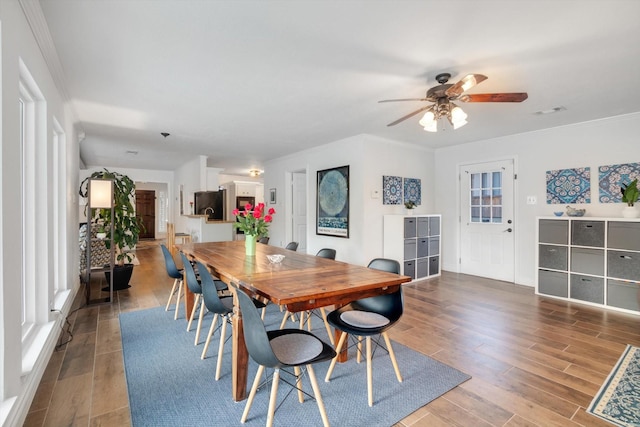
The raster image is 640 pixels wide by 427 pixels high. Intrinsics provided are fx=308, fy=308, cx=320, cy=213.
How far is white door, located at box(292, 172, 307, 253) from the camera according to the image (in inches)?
268

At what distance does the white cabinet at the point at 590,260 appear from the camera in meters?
3.60

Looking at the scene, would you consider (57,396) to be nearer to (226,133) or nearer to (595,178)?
(226,133)

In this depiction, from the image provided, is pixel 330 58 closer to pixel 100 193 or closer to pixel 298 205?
pixel 100 193

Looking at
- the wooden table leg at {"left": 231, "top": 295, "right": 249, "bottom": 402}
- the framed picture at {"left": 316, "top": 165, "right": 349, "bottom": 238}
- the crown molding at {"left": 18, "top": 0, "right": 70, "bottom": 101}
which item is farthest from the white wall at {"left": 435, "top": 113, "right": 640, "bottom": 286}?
the crown molding at {"left": 18, "top": 0, "right": 70, "bottom": 101}

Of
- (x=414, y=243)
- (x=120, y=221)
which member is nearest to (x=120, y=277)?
(x=120, y=221)

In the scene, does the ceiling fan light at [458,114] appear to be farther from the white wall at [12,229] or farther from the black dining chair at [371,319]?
the white wall at [12,229]

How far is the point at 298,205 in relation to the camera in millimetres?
6852

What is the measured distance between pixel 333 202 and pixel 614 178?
3.84 metres

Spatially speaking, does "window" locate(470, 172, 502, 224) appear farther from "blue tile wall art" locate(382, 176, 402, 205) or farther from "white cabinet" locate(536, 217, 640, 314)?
"blue tile wall art" locate(382, 176, 402, 205)

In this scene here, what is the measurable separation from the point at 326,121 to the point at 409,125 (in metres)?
1.19

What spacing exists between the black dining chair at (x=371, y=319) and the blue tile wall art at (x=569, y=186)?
3484mm

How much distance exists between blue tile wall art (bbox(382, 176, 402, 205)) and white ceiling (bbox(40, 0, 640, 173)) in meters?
1.14

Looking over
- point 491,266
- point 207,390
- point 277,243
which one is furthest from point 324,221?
point 207,390

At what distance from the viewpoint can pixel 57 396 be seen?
1991 mm
